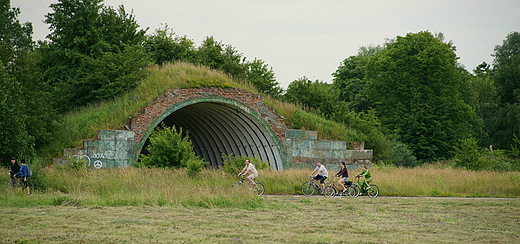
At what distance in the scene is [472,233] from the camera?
1397 centimetres

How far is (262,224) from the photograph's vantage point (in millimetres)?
14570

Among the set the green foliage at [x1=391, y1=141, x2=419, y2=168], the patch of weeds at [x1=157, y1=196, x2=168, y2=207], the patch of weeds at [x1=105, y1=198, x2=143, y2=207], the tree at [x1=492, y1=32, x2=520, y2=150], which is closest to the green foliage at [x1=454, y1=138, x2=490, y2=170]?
the green foliage at [x1=391, y1=141, x2=419, y2=168]

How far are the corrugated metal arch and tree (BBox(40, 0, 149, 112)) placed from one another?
3986 millimetres

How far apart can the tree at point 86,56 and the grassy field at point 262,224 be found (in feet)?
62.5

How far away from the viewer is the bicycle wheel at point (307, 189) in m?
25.7

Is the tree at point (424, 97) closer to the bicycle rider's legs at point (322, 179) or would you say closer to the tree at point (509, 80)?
the tree at point (509, 80)

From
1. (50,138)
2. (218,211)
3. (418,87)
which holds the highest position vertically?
(418,87)

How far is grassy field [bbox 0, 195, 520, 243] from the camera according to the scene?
1231 centimetres

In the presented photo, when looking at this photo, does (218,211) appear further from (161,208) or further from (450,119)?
(450,119)

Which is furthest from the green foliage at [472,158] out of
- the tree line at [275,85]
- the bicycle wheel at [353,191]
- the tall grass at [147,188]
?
the tall grass at [147,188]

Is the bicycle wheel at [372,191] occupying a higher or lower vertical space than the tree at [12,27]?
lower

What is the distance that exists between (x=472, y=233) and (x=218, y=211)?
7.07 m

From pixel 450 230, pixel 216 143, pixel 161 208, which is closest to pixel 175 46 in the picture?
pixel 216 143

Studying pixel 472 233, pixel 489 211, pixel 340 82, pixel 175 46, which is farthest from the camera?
pixel 340 82
